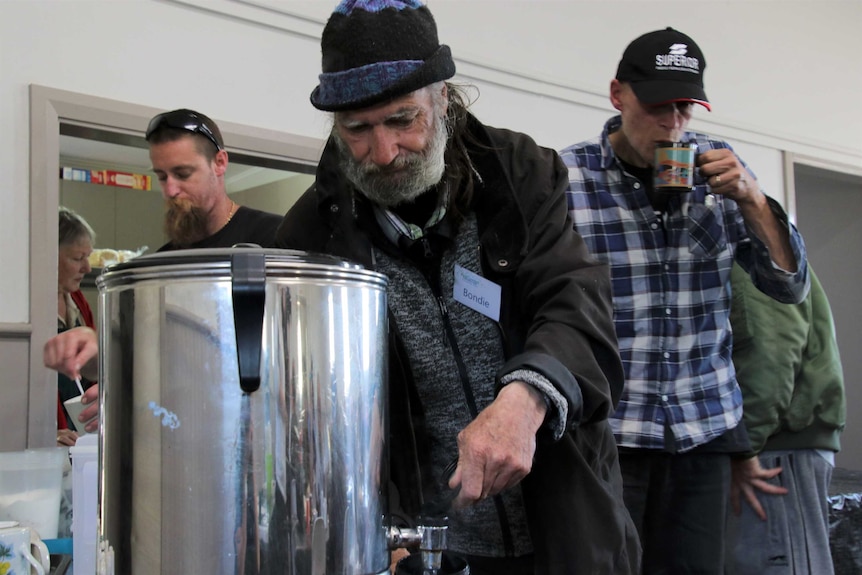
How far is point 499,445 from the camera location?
2.34 feet

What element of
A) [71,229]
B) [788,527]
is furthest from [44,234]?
[788,527]

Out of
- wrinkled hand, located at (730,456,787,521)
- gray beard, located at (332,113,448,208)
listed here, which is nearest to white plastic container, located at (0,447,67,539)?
gray beard, located at (332,113,448,208)

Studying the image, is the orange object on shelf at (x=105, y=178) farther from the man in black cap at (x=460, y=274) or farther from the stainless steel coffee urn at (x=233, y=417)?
the stainless steel coffee urn at (x=233, y=417)

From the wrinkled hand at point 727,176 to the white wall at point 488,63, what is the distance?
132 centimetres

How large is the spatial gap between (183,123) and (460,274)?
114 cm

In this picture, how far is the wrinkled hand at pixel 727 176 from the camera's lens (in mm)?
1497

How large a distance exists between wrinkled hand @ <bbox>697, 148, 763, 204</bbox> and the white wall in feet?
4.31

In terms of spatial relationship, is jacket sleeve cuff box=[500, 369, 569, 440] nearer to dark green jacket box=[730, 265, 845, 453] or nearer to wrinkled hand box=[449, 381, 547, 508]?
wrinkled hand box=[449, 381, 547, 508]

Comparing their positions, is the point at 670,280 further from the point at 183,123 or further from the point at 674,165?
→ the point at 183,123

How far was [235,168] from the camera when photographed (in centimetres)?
465

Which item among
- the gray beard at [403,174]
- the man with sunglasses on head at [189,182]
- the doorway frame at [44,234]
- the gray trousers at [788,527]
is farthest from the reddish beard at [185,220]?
the gray trousers at [788,527]

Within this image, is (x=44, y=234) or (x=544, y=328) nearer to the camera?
(x=544, y=328)

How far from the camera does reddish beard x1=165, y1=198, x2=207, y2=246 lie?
1.84 meters

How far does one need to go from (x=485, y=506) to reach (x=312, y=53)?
6.12 feet
